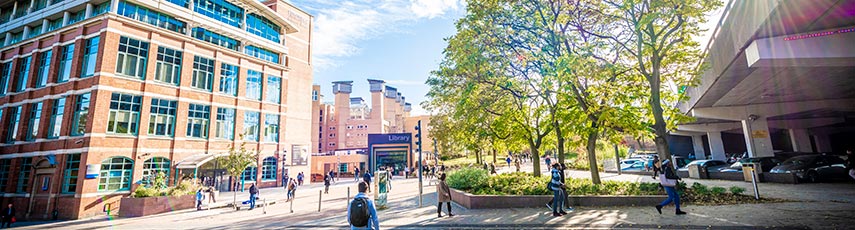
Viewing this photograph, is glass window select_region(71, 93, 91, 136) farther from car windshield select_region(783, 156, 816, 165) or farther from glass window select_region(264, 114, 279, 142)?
car windshield select_region(783, 156, 816, 165)

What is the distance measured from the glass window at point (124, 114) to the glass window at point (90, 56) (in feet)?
7.15

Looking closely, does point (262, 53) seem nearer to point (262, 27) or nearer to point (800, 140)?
point (262, 27)

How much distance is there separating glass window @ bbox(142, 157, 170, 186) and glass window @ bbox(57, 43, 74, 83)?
7668 millimetres

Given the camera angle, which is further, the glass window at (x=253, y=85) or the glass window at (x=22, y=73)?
the glass window at (x=253, y=85)

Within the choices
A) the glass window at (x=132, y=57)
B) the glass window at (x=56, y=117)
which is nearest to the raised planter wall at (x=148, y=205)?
the glass window at (x=132, y=57)

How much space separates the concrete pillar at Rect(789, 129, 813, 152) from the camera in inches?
1249

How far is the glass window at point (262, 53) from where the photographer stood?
32.8 metres

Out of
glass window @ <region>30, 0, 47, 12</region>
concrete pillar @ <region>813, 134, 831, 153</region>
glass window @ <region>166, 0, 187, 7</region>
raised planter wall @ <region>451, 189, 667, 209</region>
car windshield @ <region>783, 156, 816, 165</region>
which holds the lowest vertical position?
raised planter wall @ <region>451, 189, 667, 209</region>

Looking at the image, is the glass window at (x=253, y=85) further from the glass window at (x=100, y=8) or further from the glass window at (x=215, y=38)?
the glass window at (x=100, y=8)

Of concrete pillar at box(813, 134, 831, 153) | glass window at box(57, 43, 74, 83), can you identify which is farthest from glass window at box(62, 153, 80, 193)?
concrete pillar at box(813, 134, 831, 153)

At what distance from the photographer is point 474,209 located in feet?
39.3

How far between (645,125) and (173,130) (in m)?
29.1

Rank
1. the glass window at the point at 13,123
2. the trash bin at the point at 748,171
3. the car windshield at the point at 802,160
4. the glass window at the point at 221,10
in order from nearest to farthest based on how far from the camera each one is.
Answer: the car windshield at the point at 802,160 < the trash bin at the point at 748,171 < the glass window at the point at 13,123 < the glass window at the point at 221,10

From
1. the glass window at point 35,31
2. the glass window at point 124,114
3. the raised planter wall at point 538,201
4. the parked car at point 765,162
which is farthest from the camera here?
the glass window at point 35,31
